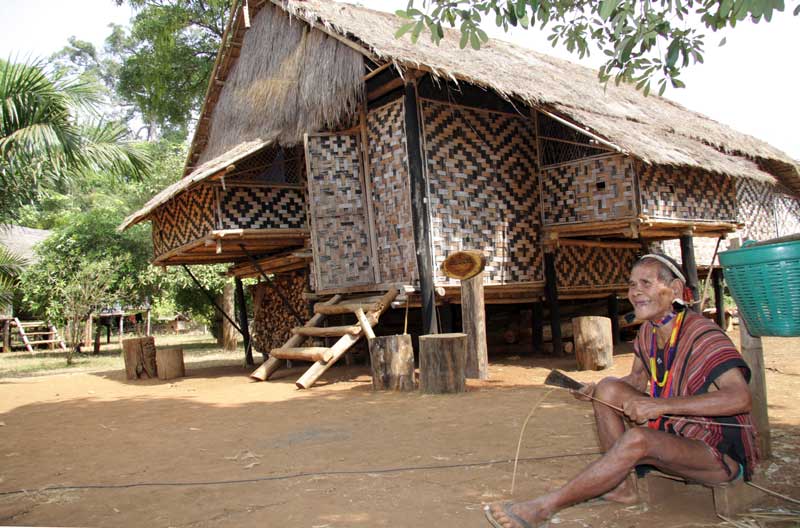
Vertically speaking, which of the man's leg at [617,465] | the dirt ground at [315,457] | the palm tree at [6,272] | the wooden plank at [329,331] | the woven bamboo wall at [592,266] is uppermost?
the palm tree at [6,272]

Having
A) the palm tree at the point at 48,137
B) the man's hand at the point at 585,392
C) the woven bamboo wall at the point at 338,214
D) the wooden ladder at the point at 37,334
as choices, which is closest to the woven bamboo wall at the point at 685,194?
the woven bamboo wall at the point at 338,214

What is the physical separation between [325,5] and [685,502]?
8.78 m

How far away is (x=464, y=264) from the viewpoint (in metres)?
7.53

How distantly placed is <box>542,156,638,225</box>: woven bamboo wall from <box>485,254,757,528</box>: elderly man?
5729 mm

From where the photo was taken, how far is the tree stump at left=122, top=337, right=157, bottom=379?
1027 centimetres

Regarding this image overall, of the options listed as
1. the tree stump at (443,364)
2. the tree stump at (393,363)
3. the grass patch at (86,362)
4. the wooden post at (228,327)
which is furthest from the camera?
the wooden post at (228,327)

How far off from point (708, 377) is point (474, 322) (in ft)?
16.4

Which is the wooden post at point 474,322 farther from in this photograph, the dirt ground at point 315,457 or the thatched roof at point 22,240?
the thatched roof at point 22,240

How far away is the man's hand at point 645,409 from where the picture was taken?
8.41 ft

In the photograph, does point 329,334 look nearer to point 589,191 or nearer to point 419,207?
point 419,207

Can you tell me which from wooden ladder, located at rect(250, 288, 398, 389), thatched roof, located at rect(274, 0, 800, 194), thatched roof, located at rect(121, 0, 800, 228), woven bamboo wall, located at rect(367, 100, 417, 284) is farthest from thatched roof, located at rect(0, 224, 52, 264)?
woven bamboo wall, located at rect(367, 100, 417, 284)

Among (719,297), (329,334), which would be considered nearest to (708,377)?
(329,334)

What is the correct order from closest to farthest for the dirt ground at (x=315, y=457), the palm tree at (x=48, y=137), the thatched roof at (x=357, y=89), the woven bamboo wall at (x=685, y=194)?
the dirt ground at (x=315, y=457), the thatched roof at (x=357, y=89), the woven bamboo wall at (x=685, y=194), the palm tree at (x=48, y=137)

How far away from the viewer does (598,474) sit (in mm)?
2539
